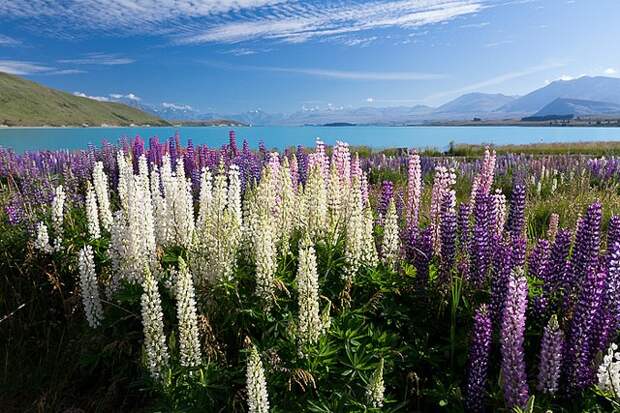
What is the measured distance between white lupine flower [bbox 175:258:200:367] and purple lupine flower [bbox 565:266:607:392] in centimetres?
295

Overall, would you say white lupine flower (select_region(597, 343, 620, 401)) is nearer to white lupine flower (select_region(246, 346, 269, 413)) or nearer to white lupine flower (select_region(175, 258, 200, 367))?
white lupine flower (select_region(246, 346, 269, 413))

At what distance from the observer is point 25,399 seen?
469cm

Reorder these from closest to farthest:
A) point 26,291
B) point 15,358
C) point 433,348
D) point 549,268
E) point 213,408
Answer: point 213,408 → point 433,348 → point 549,268 → point 15,358 → point 26,291

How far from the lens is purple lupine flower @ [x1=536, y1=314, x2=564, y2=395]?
3.27 meters

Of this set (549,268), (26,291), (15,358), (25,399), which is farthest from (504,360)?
(26,291)

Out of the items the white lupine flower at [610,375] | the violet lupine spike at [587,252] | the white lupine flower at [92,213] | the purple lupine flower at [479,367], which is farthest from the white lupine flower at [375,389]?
the white lupine flower at [92,213]

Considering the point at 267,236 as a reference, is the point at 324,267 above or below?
below

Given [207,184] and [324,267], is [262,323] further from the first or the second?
[207,184]

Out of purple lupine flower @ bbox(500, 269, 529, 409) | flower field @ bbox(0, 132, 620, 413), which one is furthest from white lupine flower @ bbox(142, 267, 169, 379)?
purple lupine flower @ bbox(500, 269, 529, 409)

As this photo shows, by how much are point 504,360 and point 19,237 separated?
21.8ft

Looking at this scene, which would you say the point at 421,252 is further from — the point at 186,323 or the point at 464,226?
the point at 186,323

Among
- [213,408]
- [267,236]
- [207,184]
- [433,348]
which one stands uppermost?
[207,184]

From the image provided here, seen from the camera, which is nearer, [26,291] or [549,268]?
[549,268]

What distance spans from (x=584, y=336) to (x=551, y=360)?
406 millimetres
